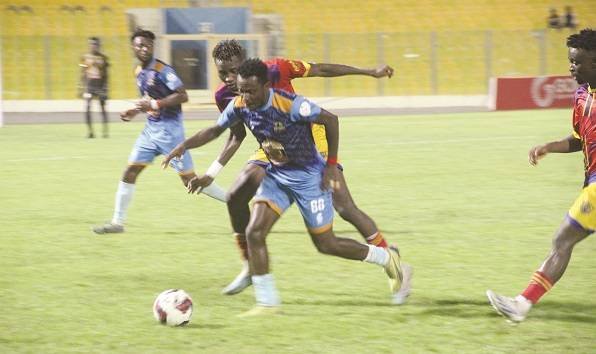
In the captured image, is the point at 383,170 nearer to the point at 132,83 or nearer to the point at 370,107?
the point at 370,107

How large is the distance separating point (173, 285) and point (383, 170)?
8450 mm

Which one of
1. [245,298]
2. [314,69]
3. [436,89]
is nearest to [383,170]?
[314,69]

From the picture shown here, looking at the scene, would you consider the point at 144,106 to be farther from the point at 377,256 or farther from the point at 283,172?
the point at 377,256

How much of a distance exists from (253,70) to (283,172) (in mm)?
813

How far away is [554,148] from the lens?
6363 mm

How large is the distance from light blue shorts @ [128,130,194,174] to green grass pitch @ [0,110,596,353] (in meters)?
0.74

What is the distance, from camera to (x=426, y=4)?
40406 millimetres

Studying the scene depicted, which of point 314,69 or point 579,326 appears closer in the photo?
point 579,326

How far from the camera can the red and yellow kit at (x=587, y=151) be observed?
607cm

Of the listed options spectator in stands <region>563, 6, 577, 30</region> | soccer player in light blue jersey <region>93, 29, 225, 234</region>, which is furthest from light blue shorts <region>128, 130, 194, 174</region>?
spectator in stands <region>563, 6, 577, 30</region>

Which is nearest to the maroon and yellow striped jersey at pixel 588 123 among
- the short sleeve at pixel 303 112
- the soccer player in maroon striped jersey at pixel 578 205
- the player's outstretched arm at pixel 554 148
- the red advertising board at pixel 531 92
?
the soccer player in maroon striped jersey at pixel 578 205

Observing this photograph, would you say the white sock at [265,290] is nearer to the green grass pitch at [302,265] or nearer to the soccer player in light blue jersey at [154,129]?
the green grass pitch at [302,265]

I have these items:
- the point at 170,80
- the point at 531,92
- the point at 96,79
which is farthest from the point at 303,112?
the point at 531,92

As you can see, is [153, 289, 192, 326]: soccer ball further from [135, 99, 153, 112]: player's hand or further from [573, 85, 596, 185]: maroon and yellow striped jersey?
[135, 99, 153, 112]: player's hand
